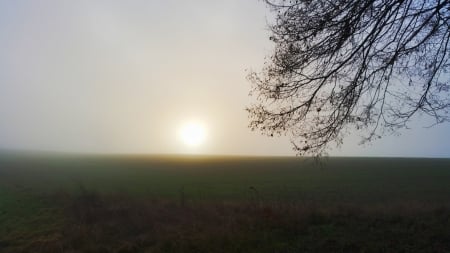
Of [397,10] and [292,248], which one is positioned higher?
[397,10]

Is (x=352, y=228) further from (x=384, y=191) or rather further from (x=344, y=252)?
(x=384, y=191)

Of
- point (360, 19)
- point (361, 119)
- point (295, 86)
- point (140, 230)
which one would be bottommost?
point (140, 230)

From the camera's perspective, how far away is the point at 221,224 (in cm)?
1299

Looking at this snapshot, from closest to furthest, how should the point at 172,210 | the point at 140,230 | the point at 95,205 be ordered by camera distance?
the point at 140,230
the point at 172,210
the point at 95,205

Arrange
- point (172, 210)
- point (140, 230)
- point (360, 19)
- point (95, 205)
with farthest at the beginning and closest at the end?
point (95, 205), point (172, 210), point (140, 230), point (360, 19)

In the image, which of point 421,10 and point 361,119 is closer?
point 421,10

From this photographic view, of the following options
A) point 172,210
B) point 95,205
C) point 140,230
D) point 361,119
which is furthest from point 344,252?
point 95,205

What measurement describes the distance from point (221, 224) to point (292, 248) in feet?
12.2

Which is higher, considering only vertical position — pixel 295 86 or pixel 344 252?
pixel 295 86

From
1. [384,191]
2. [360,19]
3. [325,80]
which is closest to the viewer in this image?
[360,19]

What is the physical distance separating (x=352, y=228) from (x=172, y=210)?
27.1 feet

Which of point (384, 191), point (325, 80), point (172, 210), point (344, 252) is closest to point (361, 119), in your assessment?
point (325, 80)

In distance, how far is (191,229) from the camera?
498 inches

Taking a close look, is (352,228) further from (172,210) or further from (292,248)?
(172,210)
